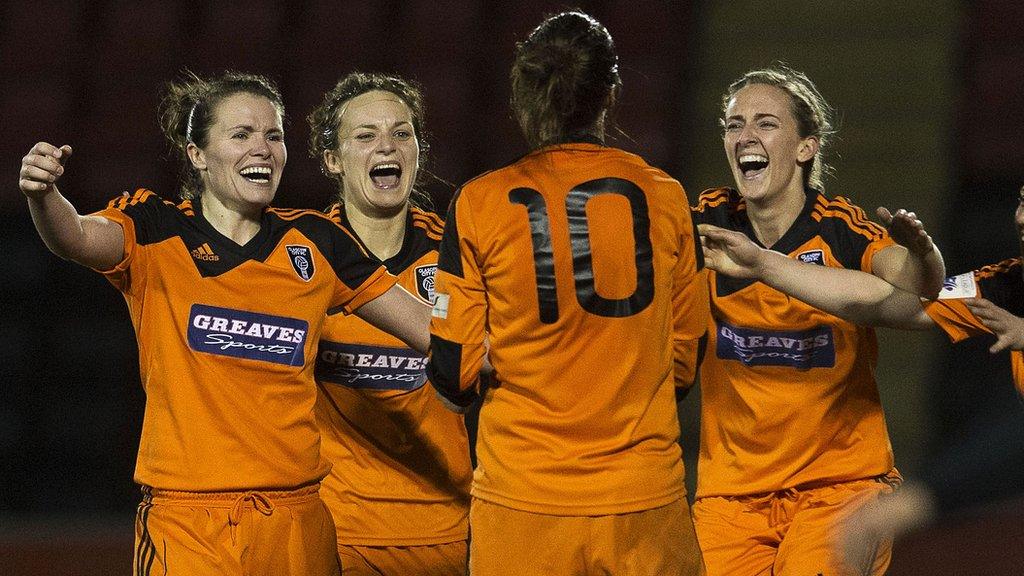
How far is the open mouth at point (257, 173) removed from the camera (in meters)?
3.09

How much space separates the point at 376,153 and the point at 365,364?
63 centimetres

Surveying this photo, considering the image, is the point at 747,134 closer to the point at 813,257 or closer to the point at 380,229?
the point at 813,257

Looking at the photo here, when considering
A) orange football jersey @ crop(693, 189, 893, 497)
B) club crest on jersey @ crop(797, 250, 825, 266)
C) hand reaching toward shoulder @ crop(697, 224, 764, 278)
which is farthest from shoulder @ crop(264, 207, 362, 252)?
club crest on jersey @ crop(797, 250, 825, 266)

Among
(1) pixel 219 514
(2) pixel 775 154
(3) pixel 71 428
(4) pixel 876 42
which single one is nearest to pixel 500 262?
(1) pixel 219 514

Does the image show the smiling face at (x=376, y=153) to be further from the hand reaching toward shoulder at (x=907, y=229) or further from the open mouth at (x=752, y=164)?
the hand reaching toward shoulder at (x=907, y=229)

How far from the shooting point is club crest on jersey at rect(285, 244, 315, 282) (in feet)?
9.89

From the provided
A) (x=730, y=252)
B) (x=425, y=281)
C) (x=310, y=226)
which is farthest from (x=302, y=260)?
(x=730, y=252)

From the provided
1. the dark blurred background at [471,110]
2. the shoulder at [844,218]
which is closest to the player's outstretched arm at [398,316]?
the shoulder at [844,218]

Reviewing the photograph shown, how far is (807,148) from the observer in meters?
3.46

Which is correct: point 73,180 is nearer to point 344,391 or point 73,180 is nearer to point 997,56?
point 344,391

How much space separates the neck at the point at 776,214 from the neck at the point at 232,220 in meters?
1.25

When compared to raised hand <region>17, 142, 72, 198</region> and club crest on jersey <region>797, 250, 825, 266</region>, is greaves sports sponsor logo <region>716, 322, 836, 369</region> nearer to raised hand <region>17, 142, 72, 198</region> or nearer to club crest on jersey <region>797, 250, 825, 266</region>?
club crest on jersey <region>797, 250, 825, 266</region>

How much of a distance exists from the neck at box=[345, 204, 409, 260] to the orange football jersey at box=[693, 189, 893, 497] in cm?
88

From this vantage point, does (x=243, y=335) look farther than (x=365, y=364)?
No
